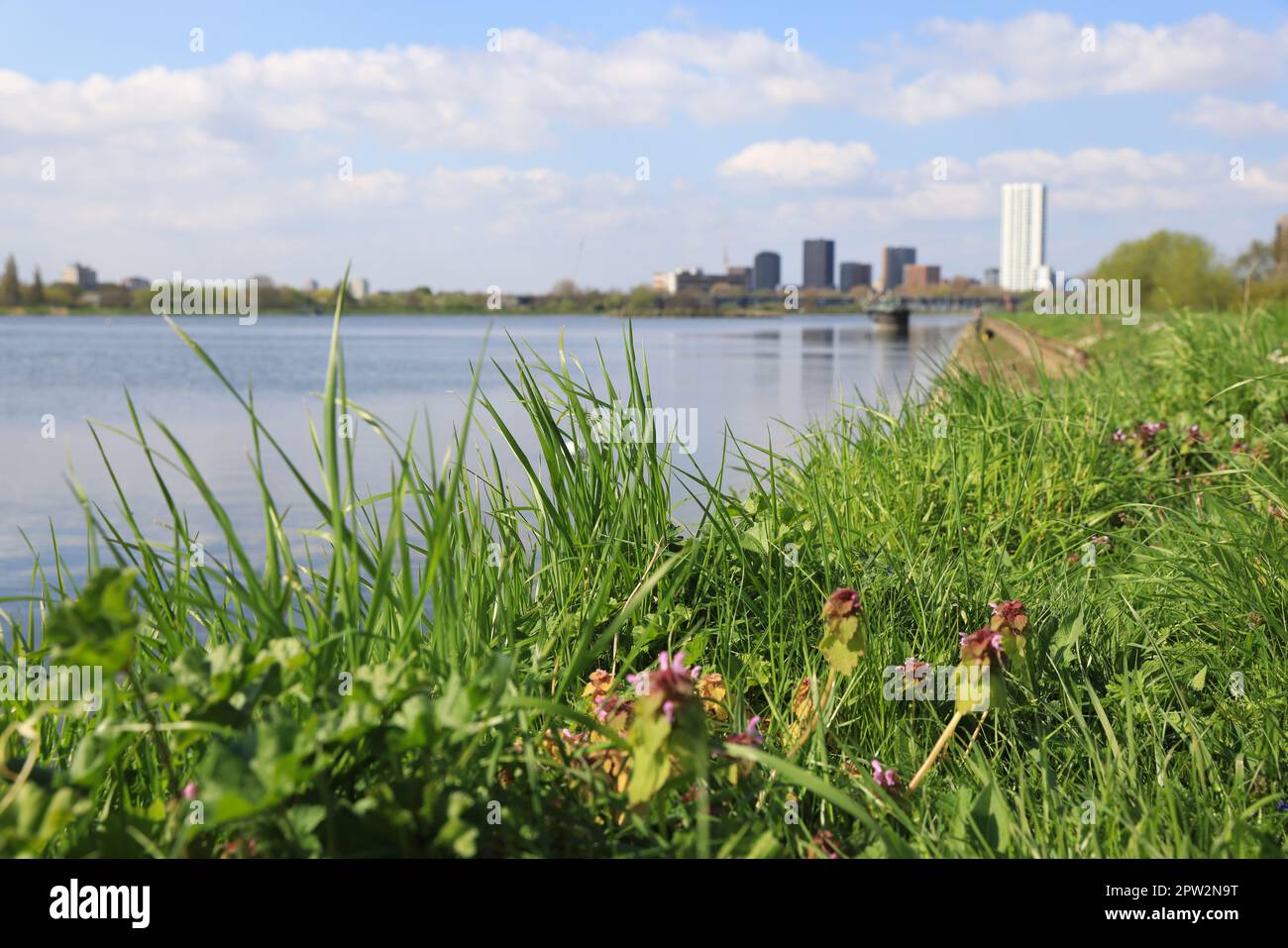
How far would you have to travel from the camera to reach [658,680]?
4.66ft

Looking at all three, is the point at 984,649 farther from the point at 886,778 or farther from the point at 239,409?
the point at 239,409

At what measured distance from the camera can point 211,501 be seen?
1.61 metres

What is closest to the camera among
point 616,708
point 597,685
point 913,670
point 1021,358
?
point 616,708

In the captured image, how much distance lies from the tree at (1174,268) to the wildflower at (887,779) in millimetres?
32419

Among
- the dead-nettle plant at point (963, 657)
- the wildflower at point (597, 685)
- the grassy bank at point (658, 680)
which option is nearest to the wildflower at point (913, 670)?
the grassy bank at point (658, 680)

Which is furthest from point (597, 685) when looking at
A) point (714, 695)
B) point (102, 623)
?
point (102, 623)

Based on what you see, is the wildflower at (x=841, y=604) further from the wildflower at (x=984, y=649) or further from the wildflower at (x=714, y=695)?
the wildflower at (x=714, y=695)

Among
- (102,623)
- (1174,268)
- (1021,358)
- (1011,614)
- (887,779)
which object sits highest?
(1174,268)

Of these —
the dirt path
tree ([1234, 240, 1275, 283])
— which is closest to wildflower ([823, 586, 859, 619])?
the dirt path

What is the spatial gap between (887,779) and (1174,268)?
142ft
